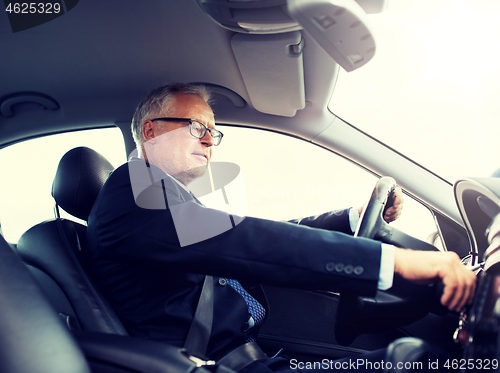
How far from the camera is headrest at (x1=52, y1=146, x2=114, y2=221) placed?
4.38 feet

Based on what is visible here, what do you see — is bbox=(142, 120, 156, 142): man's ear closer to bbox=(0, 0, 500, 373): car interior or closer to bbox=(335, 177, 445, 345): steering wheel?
bbox=(0, 0, 500, 373): car interior

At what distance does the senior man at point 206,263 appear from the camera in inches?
30.0

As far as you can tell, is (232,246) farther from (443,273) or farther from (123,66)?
(123,66)

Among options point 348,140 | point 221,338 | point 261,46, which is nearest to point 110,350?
point 221,338

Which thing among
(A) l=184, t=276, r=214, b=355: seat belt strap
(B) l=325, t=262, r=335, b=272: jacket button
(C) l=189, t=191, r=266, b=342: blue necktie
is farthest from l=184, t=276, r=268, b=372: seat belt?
(B) l=325, t=262, r=335, b=272: jacket button

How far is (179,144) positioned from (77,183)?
16.5 inches

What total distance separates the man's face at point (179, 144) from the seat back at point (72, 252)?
24 cm

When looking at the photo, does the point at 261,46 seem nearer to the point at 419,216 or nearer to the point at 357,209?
the point at 357,209

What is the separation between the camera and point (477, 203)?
100 centimetres

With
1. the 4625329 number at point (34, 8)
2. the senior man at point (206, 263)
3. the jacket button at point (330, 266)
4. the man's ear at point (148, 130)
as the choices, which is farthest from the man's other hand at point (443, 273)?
the 4625329 number at point (34, 8)

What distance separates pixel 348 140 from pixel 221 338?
1108 millimetres

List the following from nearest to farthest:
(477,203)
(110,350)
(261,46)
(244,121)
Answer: (110,350) → (477,203) → (261,46) → (244,121)

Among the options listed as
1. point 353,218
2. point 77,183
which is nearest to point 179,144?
point 77,183

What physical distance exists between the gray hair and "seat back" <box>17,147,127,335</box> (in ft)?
0.74
